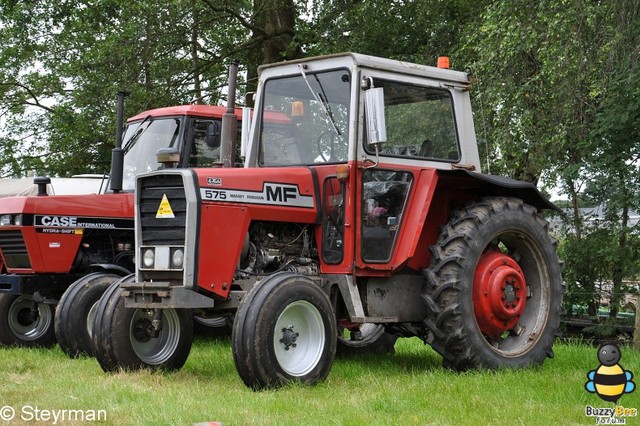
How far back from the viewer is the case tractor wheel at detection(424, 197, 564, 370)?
7.69 metres

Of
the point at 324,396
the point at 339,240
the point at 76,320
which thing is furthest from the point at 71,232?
the point at 324,396

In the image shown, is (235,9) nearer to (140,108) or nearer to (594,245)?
(140,108)

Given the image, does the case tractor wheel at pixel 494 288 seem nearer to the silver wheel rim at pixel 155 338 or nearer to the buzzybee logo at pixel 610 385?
the buzzybee logo at pixel 610 385

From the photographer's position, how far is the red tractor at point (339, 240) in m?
7.14

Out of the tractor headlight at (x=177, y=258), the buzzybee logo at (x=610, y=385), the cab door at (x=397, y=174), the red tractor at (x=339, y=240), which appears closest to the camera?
the buzzybee logo at (x=610, y=385)

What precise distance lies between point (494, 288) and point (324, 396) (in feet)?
6.60

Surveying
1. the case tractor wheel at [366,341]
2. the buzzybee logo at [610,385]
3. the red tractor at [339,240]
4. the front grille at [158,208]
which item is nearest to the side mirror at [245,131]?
the red tractor at [339,240]

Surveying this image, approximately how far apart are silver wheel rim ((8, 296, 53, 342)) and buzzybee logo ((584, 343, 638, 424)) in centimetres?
654

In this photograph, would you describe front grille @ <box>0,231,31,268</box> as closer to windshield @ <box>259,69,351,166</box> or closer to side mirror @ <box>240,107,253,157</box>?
side mirror @ <box>240,107,253,157</box>

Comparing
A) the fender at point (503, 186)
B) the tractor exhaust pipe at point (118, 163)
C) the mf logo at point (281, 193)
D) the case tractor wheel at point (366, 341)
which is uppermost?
the tractor exhaust pipe at point (118, 163)

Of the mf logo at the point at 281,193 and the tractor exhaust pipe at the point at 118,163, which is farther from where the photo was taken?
the tractor exhaust pipe at the point at 118,163

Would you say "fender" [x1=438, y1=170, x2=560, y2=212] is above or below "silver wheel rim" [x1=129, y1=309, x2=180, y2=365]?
above

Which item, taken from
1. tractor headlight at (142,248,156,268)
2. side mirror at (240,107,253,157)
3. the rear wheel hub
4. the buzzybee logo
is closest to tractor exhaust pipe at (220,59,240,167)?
side mirror at (240,107,253,157)

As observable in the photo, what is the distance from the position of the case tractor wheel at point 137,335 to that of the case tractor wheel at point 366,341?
5.73 feet
